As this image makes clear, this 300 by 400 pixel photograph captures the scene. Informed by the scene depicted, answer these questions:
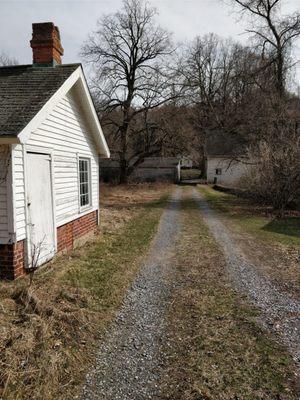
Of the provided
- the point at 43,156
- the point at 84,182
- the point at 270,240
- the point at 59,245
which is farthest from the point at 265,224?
the point at 43,156

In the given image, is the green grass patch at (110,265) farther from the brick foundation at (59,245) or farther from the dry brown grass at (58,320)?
the brick foundation at (59,245)

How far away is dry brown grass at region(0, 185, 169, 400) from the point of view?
3109 mm

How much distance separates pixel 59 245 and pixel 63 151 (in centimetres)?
221

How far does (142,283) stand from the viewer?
599 centimetres

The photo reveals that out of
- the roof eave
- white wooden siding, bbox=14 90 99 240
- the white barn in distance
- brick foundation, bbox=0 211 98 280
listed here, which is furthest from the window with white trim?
the white barn in distance

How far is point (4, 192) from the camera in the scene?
5.38m

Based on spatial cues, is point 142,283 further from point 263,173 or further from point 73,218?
point 263,173

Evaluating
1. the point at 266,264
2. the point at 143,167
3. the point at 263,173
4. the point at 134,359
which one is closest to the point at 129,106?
the point at 143,167

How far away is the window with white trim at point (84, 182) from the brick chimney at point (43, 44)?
266 centimetres

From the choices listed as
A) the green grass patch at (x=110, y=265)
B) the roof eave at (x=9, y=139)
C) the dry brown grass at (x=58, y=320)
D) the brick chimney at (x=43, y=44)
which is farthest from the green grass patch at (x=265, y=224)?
the brick chimney at (x=43, y=44)

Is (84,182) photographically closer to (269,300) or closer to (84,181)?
(84,181)

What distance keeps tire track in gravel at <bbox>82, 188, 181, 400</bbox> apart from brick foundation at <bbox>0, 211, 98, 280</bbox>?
2026 mm

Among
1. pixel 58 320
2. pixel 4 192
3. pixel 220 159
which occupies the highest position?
pixel 220 159

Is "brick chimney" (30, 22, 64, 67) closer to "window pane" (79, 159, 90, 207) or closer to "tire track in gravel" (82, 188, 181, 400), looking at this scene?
"window pane" (79, 159, 90, 207)
